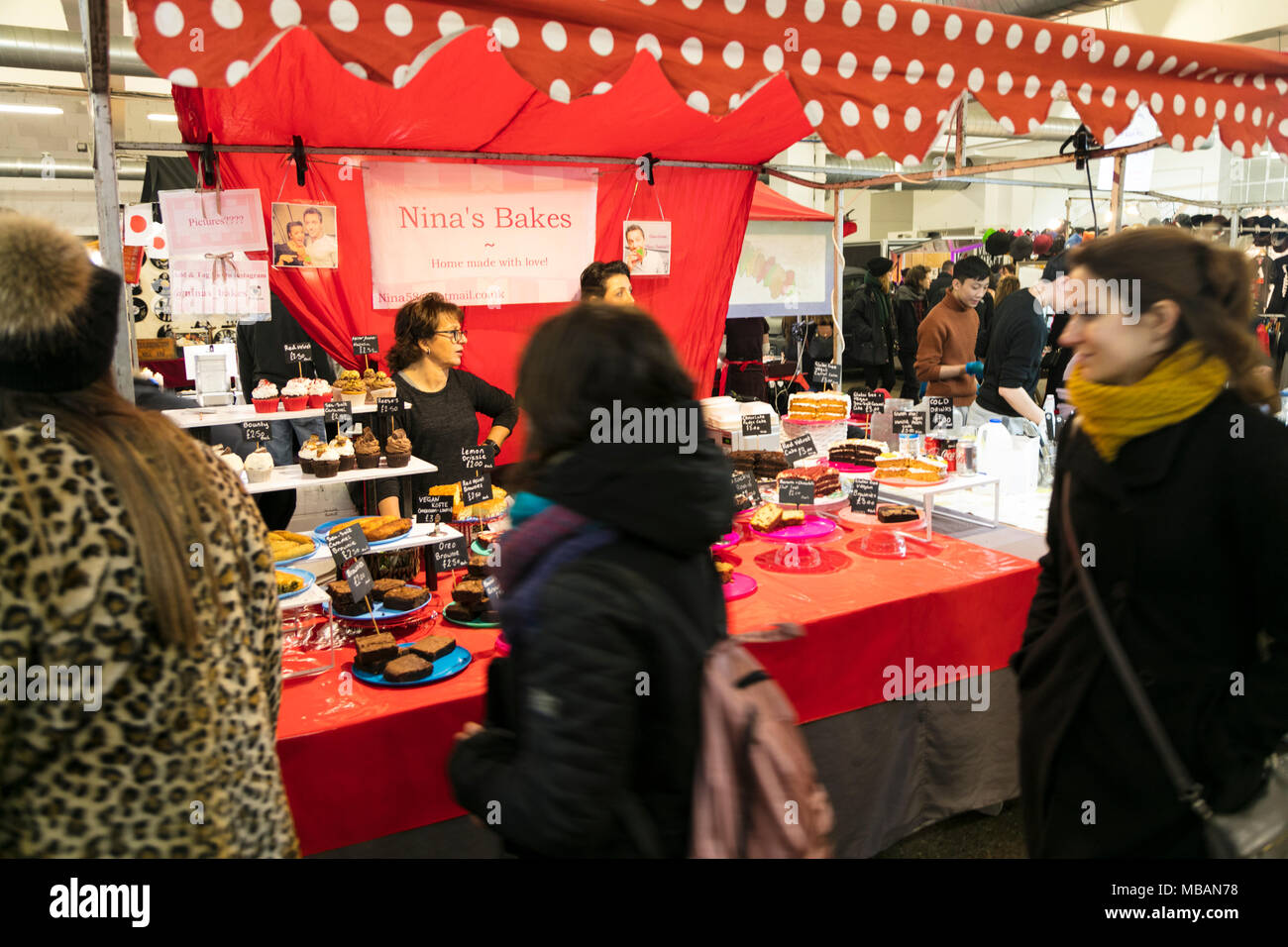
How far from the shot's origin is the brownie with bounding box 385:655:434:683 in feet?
6.93

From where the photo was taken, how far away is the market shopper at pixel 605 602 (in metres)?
1.15

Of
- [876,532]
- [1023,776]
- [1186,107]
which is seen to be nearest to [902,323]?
[1186,107]

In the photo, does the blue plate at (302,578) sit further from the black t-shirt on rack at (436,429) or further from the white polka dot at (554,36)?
the white polka dot at (554,36)

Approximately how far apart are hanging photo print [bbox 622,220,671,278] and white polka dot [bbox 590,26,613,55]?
2555 millimetres

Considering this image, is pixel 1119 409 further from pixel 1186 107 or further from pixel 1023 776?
pixel 1186 107

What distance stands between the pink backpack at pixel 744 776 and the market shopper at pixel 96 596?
0.77 m

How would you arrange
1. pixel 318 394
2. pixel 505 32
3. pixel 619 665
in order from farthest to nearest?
pixel 318 394
pixel 505 32
pixel 619 665

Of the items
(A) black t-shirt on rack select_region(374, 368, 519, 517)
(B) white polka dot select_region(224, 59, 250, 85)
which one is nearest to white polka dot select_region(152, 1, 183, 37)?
(B) white polka dot select_region(224, 59, 250, 85)

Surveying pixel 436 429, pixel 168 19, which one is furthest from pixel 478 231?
pixel 168 19

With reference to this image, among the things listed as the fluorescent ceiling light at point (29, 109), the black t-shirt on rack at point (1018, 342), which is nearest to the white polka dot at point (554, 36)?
the black t-shirt on rack at point (1018, 342)

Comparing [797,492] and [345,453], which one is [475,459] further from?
[797,492]

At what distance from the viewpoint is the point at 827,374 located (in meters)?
4.88

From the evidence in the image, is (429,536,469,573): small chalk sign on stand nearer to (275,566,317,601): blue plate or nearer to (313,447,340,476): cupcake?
(275,566,317,601): blue plate

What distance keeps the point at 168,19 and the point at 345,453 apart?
148 centimetres
